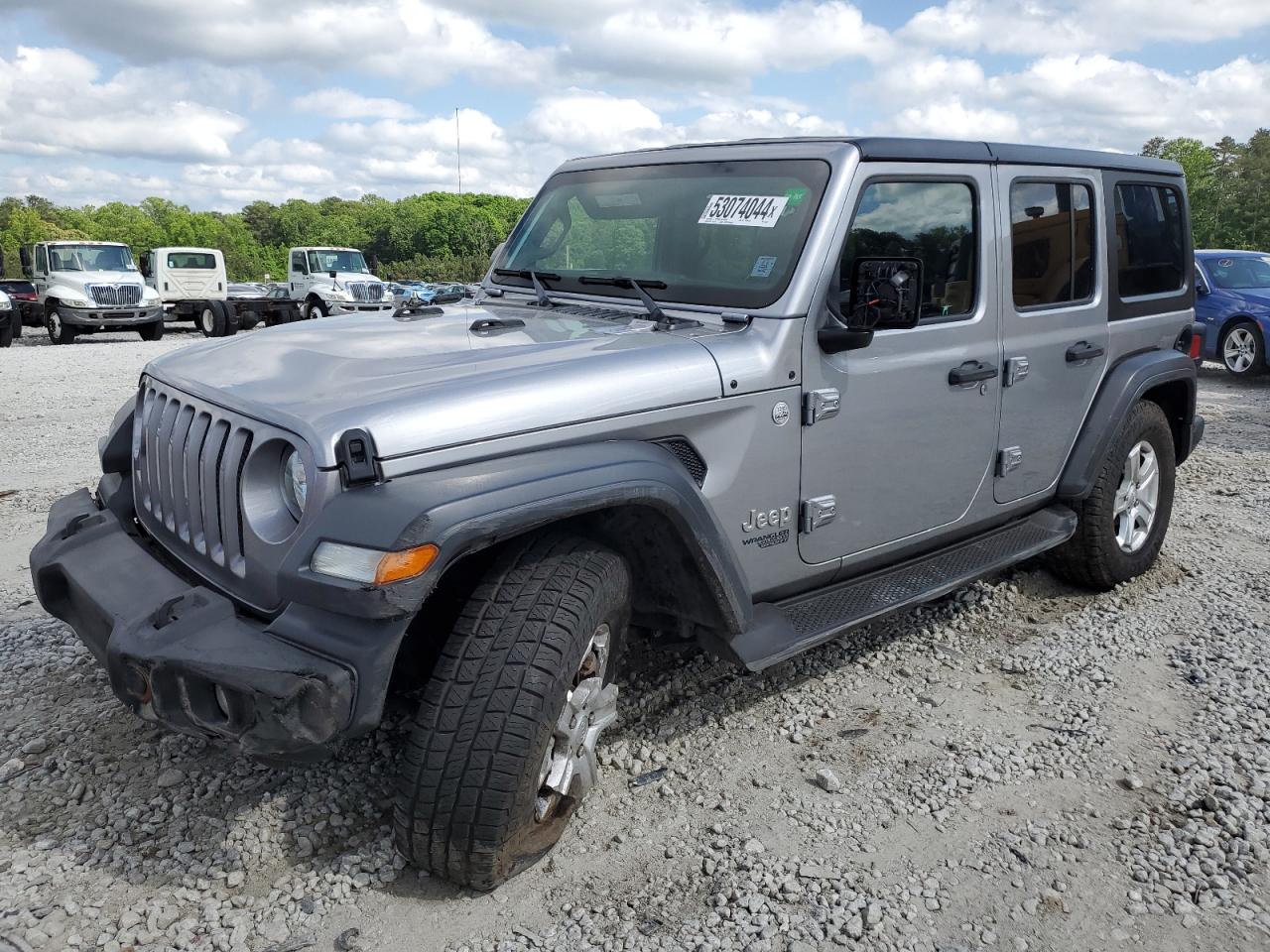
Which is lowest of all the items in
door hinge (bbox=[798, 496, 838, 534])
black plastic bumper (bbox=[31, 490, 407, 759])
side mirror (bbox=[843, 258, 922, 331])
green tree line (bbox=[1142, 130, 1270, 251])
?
black plastic bumper (bbox=[31, 490, 407, 759])

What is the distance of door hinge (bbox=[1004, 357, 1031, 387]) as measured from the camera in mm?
3979

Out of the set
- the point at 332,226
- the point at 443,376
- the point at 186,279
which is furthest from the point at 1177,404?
the point at 332,226

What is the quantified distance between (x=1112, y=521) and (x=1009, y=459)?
1.01 m

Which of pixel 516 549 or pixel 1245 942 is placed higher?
pixel 516 549

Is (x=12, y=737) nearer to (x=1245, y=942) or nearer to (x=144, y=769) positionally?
(x=144, y=769)

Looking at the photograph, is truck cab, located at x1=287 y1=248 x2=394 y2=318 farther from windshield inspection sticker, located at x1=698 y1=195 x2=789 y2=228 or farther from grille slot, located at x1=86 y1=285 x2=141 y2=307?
windshield inspection sticker, located at x1=698 y1=195 x2=789 y2=228

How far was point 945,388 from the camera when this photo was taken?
12.1 feet

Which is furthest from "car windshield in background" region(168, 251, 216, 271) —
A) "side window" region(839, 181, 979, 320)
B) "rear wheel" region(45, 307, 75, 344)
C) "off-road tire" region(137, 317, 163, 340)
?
"side window" region(839, 181, 979, 320)

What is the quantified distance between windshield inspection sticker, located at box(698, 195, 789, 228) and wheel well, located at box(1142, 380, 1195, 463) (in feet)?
8.42

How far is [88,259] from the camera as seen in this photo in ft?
68.8

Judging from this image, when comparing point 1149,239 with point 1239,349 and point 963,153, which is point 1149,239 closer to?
point 963,153

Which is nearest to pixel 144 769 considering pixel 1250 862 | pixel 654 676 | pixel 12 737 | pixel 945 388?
pixel 12 737

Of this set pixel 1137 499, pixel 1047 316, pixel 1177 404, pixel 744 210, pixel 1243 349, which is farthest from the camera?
pixel 1243 349

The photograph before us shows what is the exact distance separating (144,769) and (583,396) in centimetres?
189
